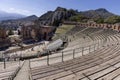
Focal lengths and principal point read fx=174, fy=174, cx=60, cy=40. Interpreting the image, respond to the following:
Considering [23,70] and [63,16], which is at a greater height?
[63,16]

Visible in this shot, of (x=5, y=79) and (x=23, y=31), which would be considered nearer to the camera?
(x=5, y=79)

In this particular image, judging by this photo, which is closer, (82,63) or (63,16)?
(82,63)

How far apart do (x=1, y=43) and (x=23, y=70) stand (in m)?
45.2


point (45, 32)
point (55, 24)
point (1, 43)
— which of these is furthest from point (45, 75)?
point (55, 24)

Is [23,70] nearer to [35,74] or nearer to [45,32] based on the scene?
[35,74]

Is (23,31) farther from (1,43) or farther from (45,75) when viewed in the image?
(45,75)

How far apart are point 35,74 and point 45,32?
57.2m

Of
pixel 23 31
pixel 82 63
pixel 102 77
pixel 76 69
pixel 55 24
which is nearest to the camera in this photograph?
pixel 102 77

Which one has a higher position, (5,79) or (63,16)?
(63,16)

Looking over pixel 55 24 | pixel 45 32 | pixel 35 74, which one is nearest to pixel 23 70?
pixel 35 74

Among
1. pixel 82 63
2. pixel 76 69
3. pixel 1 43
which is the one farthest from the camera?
pixel 1 43

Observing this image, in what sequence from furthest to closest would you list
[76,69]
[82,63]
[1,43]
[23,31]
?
[23,31]
[1,43]
[82,63]
[76,69]

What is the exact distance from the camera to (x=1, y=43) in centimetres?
5319

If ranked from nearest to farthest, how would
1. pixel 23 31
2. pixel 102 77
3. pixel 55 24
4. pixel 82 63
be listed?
1. pixel 102 77
2. pixel 82 63
3. pixel 23 31
4. pixel 55 24
